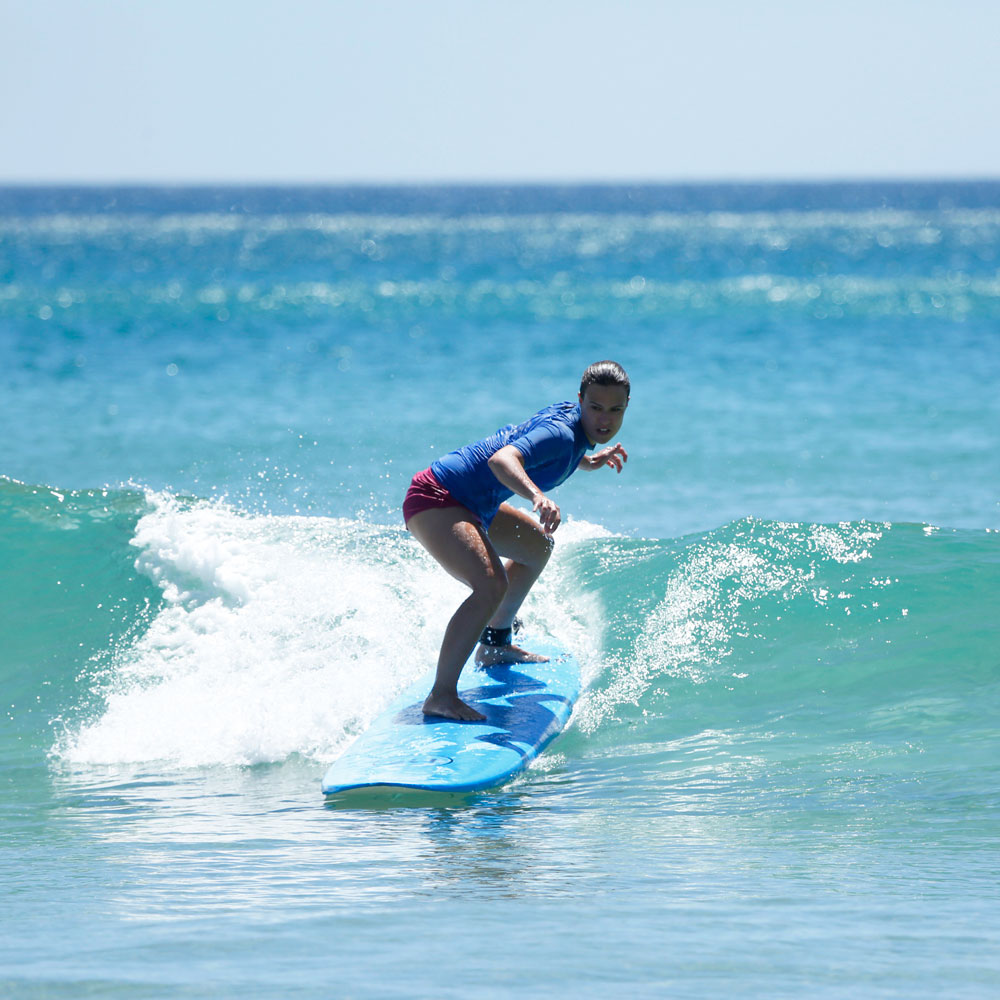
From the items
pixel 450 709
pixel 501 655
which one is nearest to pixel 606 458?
pixel 501 655

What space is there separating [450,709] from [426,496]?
0.96 meters

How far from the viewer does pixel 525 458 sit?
5.39 meters

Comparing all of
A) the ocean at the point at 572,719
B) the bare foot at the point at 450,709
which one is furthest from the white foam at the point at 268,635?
the bare foot at the point at 450,709

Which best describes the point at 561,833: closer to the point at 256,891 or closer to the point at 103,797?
the point at 256,891

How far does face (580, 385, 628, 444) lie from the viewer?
5488 mm

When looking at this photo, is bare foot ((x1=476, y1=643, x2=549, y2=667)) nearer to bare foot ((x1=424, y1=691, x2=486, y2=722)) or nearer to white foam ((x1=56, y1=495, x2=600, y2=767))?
white foam ((x1=56, y1=495, x2=600, y2=767))

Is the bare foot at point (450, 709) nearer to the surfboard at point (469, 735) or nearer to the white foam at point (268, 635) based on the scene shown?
the surfboard at point (469, 735)

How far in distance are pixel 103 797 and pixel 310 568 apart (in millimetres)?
2836

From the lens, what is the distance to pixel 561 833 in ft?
15.2

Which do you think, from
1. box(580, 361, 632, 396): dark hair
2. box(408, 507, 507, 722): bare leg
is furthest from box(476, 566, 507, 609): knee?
box(580, 361, 632, 396): dark hair

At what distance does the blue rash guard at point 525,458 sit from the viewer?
5.42 metres

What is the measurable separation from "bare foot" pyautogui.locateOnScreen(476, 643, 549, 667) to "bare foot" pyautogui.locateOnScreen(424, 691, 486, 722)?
0.89 meters

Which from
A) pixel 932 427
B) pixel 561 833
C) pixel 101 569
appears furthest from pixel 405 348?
pixel 561 833

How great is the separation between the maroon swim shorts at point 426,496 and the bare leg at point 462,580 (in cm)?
3
